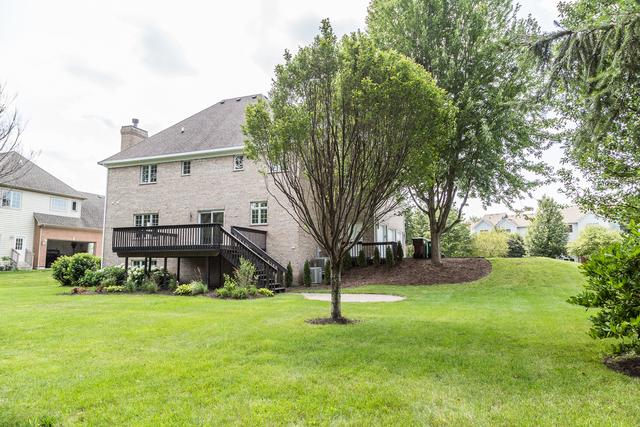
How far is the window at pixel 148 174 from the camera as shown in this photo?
20812mm

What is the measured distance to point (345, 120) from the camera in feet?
24.8

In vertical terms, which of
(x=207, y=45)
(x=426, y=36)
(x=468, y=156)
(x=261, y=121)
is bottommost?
(x=261, y=121)

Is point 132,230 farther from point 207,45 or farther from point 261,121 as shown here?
point 261,121

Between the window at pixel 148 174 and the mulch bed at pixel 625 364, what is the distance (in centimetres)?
2018

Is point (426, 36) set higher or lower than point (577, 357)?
higher

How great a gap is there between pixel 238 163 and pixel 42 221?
19.4 m

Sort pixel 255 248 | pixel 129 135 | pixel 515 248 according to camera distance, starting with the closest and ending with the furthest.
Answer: pixel 255 248 → pixel 129 135 → pixel 515 248

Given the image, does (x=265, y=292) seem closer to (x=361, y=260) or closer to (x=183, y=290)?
(x=183, y=290)

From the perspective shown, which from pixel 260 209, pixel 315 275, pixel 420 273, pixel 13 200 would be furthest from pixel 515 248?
pixel 13 200

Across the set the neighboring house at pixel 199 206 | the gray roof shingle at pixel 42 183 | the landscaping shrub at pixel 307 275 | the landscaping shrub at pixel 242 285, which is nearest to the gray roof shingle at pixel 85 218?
the gray roof shingle at pixel 42 183

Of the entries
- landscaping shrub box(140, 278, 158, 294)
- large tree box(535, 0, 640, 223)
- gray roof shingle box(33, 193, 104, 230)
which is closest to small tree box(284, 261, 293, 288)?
landscaping shrub box(140, 278, 158, 294)

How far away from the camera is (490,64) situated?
16.1 meters

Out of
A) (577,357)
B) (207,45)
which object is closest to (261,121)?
(207,45)

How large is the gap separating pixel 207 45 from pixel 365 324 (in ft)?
27.0
